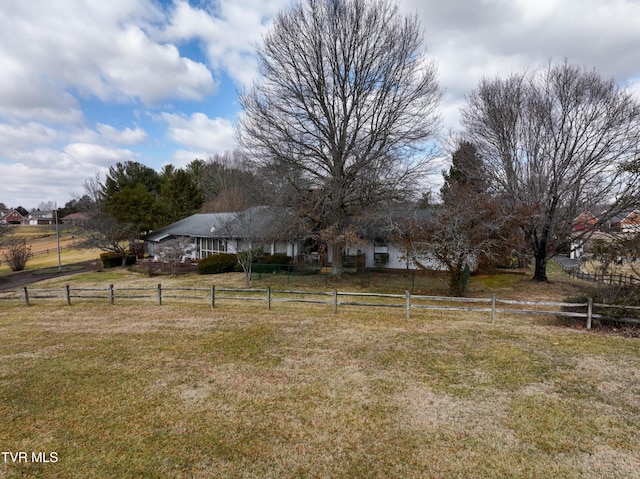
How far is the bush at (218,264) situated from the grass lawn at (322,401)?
14.4m

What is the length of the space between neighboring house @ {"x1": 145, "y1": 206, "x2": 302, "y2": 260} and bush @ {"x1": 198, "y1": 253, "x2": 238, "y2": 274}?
Result: 1.05m

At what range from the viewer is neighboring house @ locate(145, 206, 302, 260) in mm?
21156

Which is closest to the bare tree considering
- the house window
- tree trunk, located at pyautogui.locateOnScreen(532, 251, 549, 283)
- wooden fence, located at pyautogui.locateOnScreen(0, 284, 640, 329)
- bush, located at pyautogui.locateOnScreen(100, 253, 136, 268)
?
bush, located at pyautogui.locateOnScreen(100, 253, 136, 268)

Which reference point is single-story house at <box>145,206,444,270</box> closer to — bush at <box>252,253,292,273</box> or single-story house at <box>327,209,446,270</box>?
single-story house at <box>327,209,446,270</box>

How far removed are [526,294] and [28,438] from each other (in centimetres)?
1923

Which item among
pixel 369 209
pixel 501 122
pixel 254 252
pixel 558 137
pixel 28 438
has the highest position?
pixel 501 122

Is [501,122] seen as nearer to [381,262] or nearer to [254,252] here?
[381,262]

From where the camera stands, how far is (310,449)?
4.67 m

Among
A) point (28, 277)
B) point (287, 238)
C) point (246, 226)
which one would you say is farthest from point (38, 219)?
point (287, 238)

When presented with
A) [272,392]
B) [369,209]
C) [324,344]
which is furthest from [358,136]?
[272,392]

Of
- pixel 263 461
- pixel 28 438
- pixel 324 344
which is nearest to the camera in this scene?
pixel 263 461

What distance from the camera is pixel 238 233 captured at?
23750 mm

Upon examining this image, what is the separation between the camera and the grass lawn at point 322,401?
441 centimetres

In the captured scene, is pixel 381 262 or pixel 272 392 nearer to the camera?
pixel 272 392
